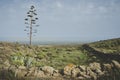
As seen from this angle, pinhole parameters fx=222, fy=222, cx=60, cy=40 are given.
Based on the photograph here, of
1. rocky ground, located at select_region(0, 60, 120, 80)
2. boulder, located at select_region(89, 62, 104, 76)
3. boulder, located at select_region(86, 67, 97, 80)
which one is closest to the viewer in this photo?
rocky ground, located at select_region(0, 60, 120, 80)

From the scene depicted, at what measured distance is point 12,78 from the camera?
1093cm

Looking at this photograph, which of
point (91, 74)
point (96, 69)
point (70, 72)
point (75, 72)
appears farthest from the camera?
point (96, 69)

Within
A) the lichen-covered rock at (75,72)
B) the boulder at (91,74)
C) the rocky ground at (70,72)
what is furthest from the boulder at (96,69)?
the lichen-covered rock at (75,72)

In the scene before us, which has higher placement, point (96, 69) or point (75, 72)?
point (96, 69)

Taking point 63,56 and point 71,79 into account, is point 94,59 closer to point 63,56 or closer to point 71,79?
point 63,56

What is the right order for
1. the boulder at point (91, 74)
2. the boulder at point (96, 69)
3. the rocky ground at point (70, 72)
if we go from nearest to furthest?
the rocky ground at point (70, 72) < the boulder at point (91, 74) < the boulder at point (96, 69)

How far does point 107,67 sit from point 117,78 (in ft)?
8.39

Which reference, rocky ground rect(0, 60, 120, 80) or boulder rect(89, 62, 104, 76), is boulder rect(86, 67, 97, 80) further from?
boulder rect(89, 62, 104, 76)

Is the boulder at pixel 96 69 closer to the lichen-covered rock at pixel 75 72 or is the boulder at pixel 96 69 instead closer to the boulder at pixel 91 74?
the boulder at pixel 91 74

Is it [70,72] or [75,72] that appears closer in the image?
[75,72]

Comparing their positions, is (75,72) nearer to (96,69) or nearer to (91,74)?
(91,74)

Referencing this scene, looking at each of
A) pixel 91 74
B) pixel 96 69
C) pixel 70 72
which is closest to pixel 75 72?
pixel 70 72

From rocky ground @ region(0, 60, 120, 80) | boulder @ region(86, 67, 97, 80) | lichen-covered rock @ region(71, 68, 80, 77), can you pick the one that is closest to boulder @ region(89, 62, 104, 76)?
rocky ground @ region(0, 60, 120, 80)

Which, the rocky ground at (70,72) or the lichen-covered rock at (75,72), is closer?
the rocky ground at (70,72)
